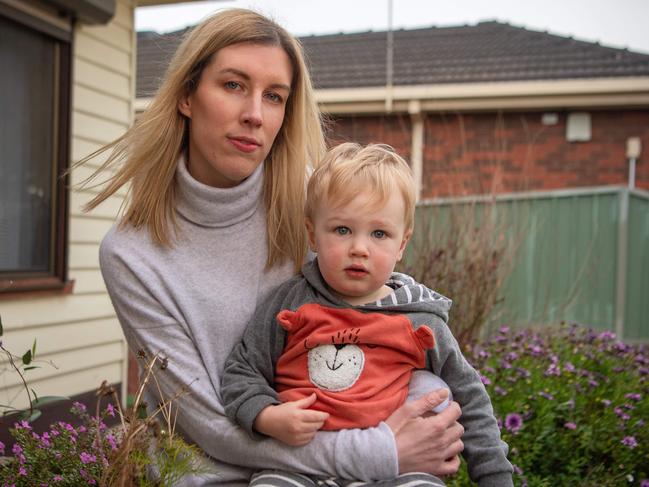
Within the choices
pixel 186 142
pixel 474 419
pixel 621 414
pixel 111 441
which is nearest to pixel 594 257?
pixel 621 414

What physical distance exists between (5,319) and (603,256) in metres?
6.23

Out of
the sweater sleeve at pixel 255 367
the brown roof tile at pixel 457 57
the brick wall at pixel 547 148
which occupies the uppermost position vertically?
the brown roof tile at pixel 457 57

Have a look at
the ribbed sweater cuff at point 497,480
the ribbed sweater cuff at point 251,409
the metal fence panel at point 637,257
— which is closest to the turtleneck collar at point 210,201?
the ribbed sweater cuff at point 251,409

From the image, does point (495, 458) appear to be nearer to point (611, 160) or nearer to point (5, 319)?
point (5, 319)

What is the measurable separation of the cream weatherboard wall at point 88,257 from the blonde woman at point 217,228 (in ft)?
8.80

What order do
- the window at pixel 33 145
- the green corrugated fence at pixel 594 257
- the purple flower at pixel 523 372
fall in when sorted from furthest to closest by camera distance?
the green corrugated fence at pixel 594 257 < the window at pixel 33 145 < the purple flower at pixel 523 372

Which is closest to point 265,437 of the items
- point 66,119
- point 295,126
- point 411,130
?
point 295,126

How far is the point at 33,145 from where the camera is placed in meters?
4.61

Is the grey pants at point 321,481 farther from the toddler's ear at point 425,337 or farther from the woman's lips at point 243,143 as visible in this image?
the woman's lips at point 243,143

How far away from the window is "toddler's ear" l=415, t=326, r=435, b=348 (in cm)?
308

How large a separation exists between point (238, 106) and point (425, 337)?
0.81 meters

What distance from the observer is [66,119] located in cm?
479

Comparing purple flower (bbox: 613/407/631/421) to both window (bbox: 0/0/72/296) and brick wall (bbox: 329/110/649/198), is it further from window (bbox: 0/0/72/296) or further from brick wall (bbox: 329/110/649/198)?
brick wall (bbox: 329/110/649/198)

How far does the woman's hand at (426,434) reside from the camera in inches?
69.2
